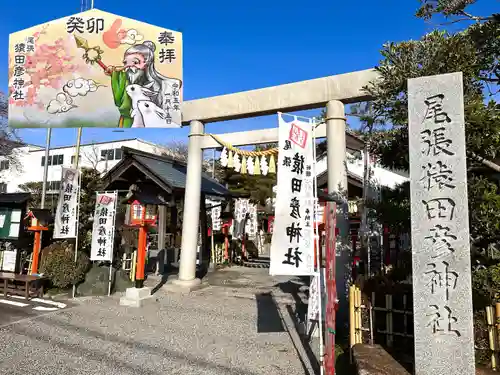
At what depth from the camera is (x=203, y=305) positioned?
29.7ft

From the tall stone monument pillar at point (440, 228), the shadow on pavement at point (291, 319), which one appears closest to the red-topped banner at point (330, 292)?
the shadow on pavement at point (291, 319)

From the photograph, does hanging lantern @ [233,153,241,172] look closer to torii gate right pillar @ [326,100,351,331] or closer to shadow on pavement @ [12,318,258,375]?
torii gate right pillar @ [326,100,351,331]

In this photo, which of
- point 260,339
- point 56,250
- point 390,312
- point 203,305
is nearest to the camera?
point 390,312

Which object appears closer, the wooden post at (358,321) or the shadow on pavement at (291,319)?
the wooden post at (358,321)

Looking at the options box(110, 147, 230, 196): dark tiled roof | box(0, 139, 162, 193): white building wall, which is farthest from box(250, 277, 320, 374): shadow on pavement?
box(0, 139, 162, 193): white building wall

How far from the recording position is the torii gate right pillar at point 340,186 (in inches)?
277

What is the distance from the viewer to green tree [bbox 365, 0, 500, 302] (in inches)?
164

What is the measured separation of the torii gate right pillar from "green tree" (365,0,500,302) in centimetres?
209

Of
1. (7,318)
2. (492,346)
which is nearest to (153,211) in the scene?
(7,318)

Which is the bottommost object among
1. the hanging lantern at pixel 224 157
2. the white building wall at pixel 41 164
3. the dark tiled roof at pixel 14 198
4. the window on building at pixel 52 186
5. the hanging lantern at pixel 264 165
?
the dark tiled roof at pixel 14 198

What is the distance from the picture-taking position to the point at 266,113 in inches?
358

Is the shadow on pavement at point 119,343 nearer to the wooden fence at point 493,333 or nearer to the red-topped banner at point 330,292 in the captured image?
the red-topped banner at point 330,292

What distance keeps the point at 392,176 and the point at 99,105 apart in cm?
1931

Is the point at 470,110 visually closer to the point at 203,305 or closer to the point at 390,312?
the point at 390,312
